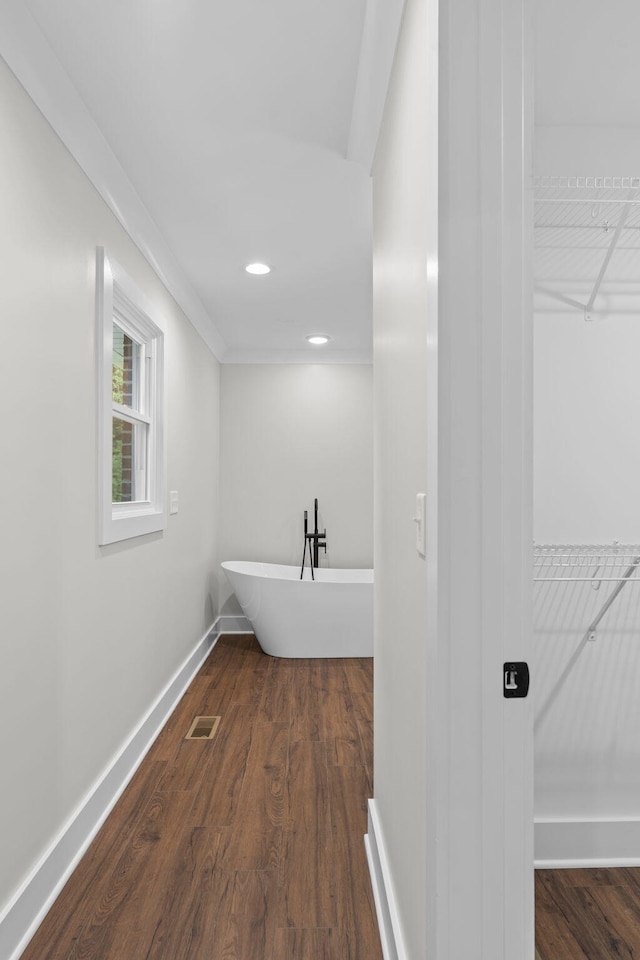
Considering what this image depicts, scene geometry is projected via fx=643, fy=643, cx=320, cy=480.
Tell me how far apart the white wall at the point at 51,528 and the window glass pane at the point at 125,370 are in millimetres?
326

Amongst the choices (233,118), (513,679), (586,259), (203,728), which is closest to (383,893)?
(513,679)

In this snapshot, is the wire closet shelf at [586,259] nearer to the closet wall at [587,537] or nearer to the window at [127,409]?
the closet wall at [587,537]

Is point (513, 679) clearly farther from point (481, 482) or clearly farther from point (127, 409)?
point (127, 409)

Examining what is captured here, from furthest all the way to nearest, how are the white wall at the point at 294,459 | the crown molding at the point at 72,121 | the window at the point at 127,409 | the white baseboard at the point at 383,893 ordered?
the white wall at the point at 294,459, the window at the point at 127,409, the crown molding at the point at 72,121, the white baseboard at the point at 383,893

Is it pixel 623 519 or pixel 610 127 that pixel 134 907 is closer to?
pixel 623 519

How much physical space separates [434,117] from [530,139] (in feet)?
0.51

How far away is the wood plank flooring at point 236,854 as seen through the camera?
1.71 metres

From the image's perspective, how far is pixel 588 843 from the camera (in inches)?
81.4

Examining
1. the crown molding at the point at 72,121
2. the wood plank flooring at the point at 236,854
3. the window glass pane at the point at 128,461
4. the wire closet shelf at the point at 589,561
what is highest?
the crown molding at the point at 72,121

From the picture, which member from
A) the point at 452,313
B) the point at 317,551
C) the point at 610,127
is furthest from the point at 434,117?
the point at 317,551

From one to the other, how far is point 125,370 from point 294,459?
2.62m

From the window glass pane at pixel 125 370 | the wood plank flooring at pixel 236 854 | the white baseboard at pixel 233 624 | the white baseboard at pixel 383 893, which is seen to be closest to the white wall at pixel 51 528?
the wood plank flooring at pixel 236 854

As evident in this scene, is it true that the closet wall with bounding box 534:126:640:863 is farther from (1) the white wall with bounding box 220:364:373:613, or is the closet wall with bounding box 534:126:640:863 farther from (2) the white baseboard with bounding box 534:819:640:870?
(1) the white wall with bounding box 220:364:373:613

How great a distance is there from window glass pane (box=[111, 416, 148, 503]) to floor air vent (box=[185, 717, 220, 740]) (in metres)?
1.18
